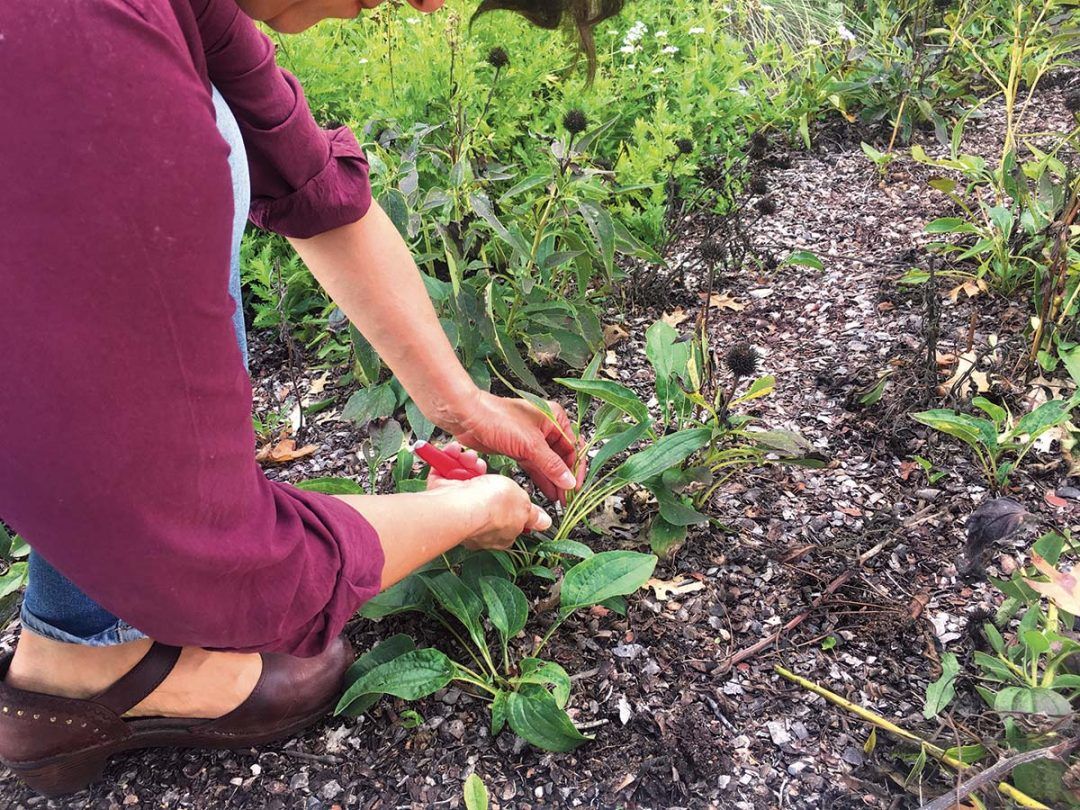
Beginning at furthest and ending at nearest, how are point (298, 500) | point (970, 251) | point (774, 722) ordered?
point (970, 251) < point (774, 722) < point (298, 500)

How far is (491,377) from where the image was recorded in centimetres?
209

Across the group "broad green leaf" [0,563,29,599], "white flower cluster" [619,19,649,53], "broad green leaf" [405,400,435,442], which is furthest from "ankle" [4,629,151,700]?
"white flower cluster" [619,19,649,53]

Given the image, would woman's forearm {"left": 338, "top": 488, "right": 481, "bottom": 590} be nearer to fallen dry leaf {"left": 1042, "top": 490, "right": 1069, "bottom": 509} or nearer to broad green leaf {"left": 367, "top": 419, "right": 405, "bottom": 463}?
broad green leaf {"left": 367, "top": 419, "right": 405, "bottom": 463}

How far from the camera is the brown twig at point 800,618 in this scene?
4.81 ft

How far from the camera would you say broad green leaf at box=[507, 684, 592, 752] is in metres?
1.26

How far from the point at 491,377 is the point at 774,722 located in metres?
1.06

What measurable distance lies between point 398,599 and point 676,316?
1225mm

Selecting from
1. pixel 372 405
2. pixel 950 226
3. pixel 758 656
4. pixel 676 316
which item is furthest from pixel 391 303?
pixel 950 226

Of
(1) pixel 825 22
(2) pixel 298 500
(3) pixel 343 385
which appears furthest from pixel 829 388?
(1) pixel 825 22

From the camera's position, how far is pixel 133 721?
4.38 ft

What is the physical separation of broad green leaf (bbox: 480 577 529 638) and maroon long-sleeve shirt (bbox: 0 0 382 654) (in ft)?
1.53

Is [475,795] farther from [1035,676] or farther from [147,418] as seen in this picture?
[1035,676]

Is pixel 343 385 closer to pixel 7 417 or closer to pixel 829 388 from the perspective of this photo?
pixel 829 388

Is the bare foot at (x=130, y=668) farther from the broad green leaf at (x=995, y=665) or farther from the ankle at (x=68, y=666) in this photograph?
the broad green leaf at (x=995, y=665)
